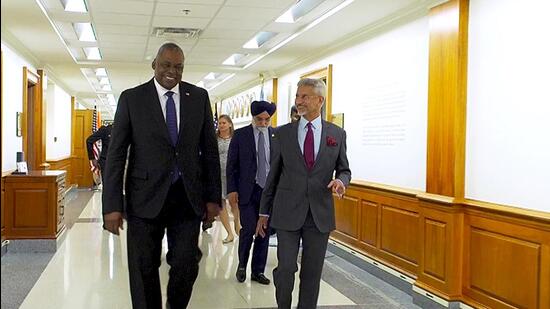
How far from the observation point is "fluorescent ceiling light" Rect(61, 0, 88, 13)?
578 cm

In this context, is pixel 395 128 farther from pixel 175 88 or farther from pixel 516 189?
pixel 175 88

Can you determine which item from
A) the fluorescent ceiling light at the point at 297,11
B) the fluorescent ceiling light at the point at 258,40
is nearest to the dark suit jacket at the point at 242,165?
the fluorescent ceiling light at the point at 297,11

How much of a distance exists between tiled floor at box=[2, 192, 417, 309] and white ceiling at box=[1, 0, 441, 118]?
2.71 metres

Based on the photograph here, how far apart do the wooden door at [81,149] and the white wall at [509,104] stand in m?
12.9

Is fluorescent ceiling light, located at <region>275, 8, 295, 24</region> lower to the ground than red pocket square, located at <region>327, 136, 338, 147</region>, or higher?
higher

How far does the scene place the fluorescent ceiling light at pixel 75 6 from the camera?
5.78 m

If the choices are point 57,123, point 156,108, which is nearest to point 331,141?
point 156,108

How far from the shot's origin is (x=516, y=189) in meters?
3.72

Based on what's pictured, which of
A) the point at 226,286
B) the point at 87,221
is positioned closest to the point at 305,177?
the point at 226,286

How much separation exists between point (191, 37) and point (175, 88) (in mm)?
4719

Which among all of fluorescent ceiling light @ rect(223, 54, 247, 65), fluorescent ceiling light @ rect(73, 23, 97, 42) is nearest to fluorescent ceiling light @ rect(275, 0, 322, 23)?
fluorescent ceiling light @ rect(73, 23, 97, 42)

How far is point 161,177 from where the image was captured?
107 inches

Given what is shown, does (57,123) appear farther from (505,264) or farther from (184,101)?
(505,264)

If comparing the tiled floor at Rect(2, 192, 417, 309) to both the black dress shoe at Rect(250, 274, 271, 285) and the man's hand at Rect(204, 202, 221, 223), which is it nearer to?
the black dress shoe at Rect(250, 274, 271, 285)
